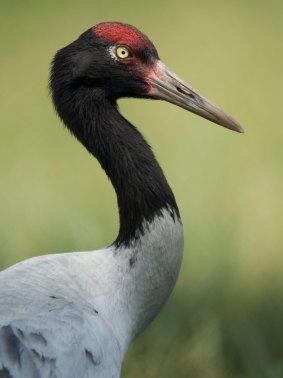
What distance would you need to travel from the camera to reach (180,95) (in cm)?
400

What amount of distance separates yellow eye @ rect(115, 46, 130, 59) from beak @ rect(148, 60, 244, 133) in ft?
0.34

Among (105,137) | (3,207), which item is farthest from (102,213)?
(105,137)

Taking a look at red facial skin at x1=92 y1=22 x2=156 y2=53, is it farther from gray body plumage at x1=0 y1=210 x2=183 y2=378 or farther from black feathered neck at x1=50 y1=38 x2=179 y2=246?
gray body plumage at x1=0 y1=210 x2=183 y2=378

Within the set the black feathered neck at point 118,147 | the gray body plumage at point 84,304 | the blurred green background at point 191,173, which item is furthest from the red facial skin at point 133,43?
the blurred green background at point 191,173

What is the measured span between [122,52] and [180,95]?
24cm

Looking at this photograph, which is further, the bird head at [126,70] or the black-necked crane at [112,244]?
the bird head at [126,70]

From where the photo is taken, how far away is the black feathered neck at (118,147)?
12.7 ft

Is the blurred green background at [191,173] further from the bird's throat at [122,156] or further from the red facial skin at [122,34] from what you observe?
the red facial skin at [122,34]

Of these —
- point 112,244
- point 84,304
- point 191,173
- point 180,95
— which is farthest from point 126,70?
point 191,173

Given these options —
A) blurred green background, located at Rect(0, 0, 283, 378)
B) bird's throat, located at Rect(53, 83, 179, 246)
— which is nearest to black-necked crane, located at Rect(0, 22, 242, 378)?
bird's throat, located at Rect(53, 83, 179, 246)

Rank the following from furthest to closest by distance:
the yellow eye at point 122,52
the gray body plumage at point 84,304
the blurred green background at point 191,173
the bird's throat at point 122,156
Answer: the blurred green background at point 191,173
the yellow eye at point 122,52
the bird's throat at point 122,156
the gray body plumage at point 84,304

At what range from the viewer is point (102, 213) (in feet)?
19.6

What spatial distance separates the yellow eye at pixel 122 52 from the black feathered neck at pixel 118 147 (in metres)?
0.13

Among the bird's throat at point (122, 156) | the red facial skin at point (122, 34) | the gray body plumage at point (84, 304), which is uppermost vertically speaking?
the red facial skin at point (122, 34)
